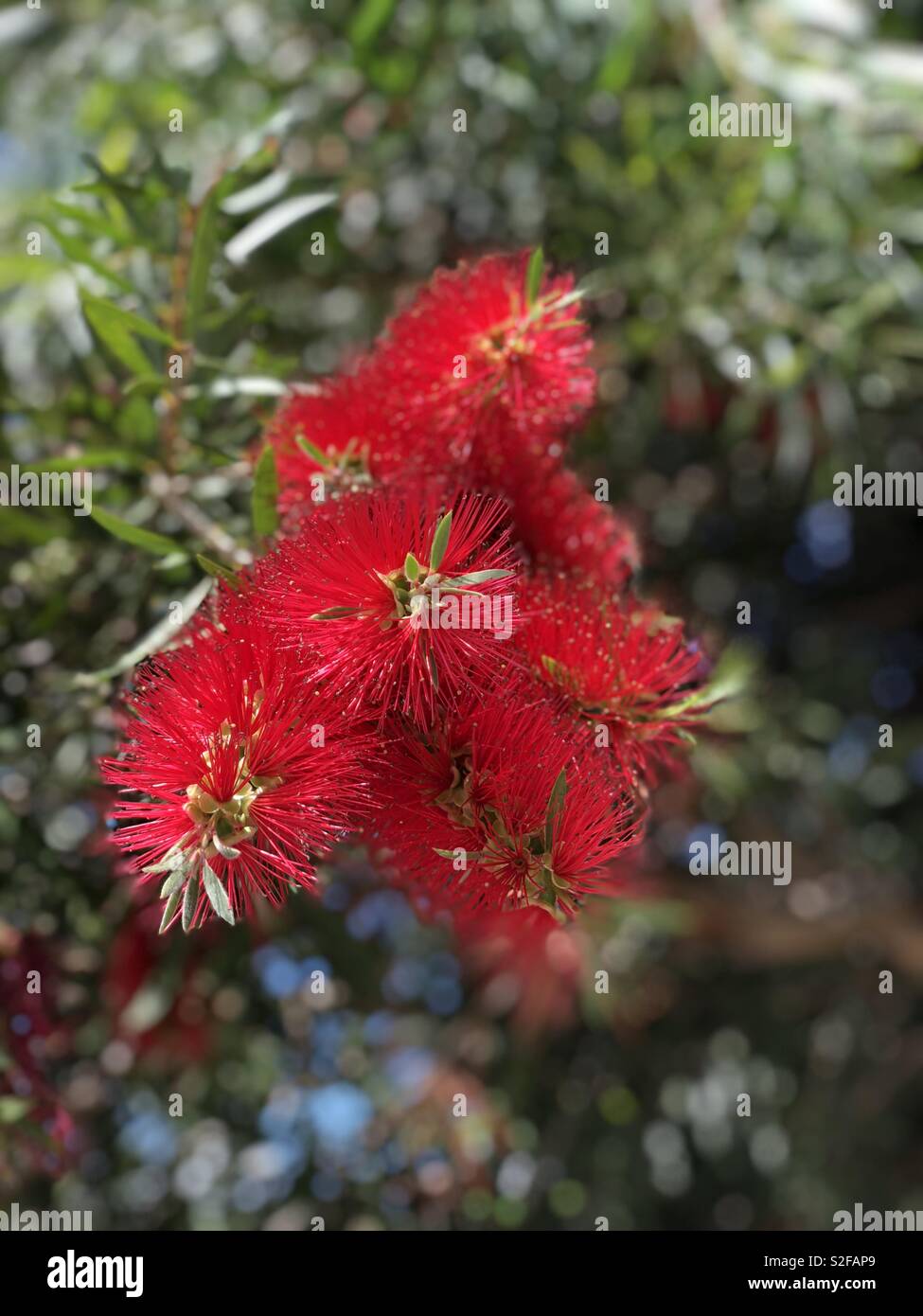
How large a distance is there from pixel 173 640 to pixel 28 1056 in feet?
2.10

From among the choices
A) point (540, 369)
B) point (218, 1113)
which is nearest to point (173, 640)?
point (540, 369)

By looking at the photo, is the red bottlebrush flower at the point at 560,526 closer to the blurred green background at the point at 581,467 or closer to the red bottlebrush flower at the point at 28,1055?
the blurred green background at the point at 581,467

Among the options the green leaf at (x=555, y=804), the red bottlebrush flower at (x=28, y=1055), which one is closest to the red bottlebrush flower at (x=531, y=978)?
the red bottlebrush flower at (x=28, y=1055)

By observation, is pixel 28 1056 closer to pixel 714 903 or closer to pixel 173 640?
pixel 173 640

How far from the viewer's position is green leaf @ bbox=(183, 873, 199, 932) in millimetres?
709

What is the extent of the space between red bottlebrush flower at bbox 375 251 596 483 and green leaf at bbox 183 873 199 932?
0.43 meters

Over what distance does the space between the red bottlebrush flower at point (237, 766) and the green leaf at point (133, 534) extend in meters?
0.20

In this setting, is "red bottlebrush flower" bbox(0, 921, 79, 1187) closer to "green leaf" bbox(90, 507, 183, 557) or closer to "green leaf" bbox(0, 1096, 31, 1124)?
"green leaf" bbox(0, 1096, 31, 1124)

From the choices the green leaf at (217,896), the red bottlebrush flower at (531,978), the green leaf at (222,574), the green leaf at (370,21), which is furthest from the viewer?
the red bottlebrush flower at (531,978)

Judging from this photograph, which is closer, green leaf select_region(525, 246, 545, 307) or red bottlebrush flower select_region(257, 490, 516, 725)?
red bottlebrush flower select_region(257, 490, 516, 725)

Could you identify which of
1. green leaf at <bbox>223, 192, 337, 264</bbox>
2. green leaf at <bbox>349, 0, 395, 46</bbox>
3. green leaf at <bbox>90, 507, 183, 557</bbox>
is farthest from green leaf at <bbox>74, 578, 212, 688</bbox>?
green leaf at <bbox>349, 0, 395, 46</bbox>

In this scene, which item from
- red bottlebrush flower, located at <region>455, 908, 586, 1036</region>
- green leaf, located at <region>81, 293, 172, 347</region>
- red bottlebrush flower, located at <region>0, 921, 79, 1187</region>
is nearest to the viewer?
green leaf, located at <region>81, 293, 172, 347</region>

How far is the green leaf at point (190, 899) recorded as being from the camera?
0.71 meters
